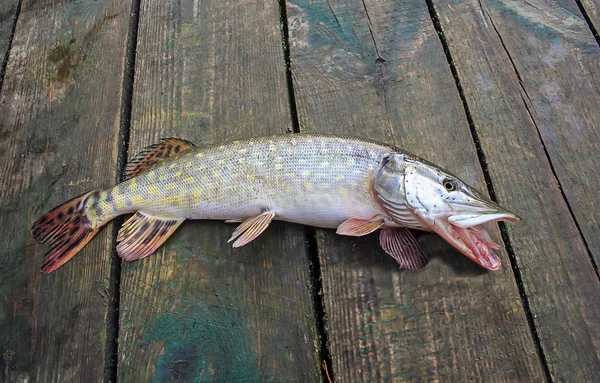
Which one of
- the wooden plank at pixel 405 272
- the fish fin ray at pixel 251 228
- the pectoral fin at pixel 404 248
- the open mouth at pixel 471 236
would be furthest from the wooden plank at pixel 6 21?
the open mouth at pixel 471 236

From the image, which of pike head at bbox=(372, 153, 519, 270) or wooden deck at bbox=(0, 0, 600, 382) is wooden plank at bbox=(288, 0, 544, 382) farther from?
pike head at bbox=(372, 153, 519, 270)

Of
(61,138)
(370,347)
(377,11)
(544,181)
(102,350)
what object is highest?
(377,11)

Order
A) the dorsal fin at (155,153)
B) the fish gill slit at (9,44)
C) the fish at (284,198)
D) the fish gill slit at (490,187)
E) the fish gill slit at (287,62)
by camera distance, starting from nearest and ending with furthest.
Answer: the fish gill slit at (490,187)
the fish at (284,198)
the dorsal fin at (155,153)
the fish gill slit at (287,62)
the fish gill slit at (9,44)

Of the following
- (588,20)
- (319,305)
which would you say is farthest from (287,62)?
(588,20)

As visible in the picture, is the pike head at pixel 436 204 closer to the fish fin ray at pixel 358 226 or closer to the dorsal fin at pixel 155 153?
the fish fin ray at pixel 358 226

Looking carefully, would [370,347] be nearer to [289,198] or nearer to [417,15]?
[289,198]

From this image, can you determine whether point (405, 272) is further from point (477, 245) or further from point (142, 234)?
point (142, 234)

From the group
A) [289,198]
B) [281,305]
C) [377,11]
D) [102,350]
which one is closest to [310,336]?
[281,305]
